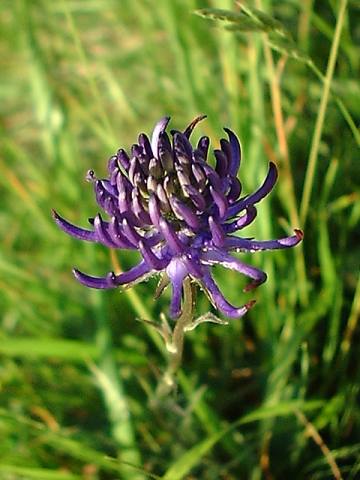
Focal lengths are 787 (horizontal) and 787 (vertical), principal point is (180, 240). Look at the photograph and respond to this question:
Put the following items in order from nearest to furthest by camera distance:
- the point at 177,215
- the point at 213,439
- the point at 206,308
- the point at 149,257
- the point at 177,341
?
the point at 149,257 → the point at 177,215 → the point at 177,341 → the point at 213,439 → the point at 206,308

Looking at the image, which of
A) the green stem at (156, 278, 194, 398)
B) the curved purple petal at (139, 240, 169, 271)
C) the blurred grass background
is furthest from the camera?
the blurred grass background

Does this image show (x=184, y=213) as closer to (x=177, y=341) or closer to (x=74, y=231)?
(x=74, y=231)

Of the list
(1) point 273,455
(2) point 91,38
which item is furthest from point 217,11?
(2) point 91,38

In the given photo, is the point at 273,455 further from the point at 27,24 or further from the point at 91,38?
the point at 91,38

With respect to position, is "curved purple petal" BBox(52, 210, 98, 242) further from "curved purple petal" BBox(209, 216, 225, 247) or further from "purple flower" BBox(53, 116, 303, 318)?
"curved purple petal" BBox(209, 216, 225, 247)

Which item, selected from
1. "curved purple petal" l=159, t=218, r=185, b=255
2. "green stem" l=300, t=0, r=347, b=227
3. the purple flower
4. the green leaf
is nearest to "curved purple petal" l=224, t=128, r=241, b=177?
the purple flower

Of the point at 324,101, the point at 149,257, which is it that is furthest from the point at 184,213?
the point at 324,101
